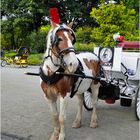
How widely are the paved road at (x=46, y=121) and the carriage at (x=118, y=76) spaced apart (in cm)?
40

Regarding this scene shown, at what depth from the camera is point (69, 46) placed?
5.14 metres

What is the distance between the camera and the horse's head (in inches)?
199

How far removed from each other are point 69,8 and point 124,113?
28.5 meters

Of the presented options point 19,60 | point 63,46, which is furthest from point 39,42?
point 63,46

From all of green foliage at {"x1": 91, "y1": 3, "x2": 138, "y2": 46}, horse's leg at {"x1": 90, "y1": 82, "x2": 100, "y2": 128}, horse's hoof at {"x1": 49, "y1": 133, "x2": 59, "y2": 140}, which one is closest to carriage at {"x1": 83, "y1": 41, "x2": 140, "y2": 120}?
horse's leg at {"x1": 90, "y1": 82, "x2": 100, "y2": 128}

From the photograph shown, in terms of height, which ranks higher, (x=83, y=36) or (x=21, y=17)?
(x=21, y=17)

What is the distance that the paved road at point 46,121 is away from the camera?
6.19 meters

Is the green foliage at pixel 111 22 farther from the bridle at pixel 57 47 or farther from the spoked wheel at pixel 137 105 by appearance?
the bridle at pixel 57 47

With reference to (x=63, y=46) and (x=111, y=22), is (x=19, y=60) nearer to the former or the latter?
(x=111, y=22)

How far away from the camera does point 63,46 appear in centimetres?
515

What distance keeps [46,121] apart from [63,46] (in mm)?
2365

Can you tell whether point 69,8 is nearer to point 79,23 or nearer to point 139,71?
point 79,23

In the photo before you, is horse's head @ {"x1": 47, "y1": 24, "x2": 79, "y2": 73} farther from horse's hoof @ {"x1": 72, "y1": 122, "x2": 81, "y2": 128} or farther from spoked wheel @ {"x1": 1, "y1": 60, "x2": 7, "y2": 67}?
spoked wheel @ {"x1": 1, "y1": 60, "x2": 7, "y2": 67}

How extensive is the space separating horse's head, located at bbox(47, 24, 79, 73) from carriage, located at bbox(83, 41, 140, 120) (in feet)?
6.02
